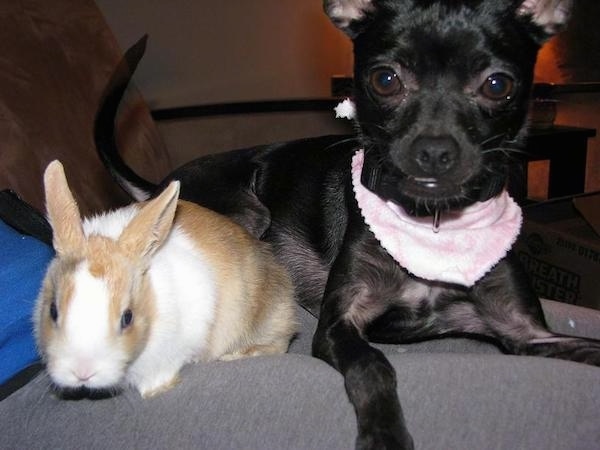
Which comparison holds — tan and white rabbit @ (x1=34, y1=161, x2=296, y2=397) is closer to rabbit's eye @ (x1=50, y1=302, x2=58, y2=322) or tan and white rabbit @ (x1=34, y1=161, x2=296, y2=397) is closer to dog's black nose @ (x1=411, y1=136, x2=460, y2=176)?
rabbit's eye @ (x1=50, y1=302, x2=58, y2=322)

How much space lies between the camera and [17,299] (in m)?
1.23

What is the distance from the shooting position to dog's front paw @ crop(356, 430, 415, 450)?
1.12 meters

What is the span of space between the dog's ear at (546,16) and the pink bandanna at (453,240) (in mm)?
356

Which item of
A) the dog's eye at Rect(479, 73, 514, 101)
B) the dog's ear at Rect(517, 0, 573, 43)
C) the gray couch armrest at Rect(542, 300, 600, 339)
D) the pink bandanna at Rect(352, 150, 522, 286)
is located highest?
the dog's ear at Rect(517, 0, 573, 43)

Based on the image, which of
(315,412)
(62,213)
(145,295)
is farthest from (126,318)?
(315,412)

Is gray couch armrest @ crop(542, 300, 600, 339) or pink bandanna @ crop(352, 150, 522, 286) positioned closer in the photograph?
pink bandanna @ crop(352, 150, 522, 286)

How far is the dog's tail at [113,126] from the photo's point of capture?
5.66 ft

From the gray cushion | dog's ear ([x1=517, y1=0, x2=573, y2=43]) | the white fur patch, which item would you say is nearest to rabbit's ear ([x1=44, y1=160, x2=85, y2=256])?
the white fur patch

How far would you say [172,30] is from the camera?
3762 millimetres

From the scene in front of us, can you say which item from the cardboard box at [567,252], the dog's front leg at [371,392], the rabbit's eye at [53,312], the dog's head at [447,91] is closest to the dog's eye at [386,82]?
the dog's head at [447,91]

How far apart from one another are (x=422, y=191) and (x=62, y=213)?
2.16 feet

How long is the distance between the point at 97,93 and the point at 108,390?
1.38 m

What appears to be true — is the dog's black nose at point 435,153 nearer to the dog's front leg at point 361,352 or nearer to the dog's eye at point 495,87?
the dog's eye at point 495,87

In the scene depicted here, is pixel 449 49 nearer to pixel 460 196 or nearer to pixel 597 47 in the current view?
pixel 460 196
